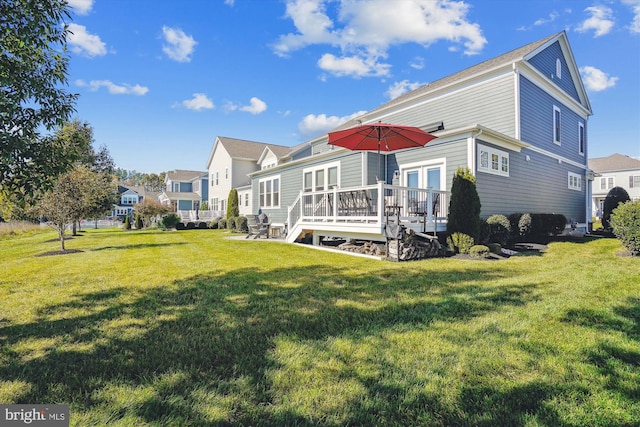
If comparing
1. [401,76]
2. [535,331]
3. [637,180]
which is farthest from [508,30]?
[637,180]

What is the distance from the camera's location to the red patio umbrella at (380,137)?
8.59 m

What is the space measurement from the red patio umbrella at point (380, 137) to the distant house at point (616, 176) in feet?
112

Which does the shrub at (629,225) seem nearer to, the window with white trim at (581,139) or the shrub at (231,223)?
the window with white trim at (581,139)

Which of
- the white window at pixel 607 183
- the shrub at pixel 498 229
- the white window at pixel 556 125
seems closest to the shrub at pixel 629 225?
the shrub at pixel 498 229

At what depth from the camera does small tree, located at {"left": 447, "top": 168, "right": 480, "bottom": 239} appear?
8531 millimetres

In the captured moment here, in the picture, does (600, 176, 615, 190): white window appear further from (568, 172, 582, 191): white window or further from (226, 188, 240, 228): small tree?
(226, 188, 240, 228): small tree

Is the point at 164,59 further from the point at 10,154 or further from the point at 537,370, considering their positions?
the point at 537,370

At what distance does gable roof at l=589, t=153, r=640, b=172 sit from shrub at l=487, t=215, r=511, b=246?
3641 centimetres

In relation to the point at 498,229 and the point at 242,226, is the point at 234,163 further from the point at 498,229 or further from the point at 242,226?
the point at 498,229

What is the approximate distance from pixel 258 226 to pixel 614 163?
4212cm

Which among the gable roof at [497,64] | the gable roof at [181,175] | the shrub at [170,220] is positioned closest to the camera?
the gable roof at [497,64]

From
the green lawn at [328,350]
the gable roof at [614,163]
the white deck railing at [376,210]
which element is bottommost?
the green lawn at [328,350]

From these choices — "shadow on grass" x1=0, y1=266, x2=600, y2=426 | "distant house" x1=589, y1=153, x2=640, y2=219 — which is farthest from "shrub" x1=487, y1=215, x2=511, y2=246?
"distant house" x1=589, y1=153, x2=640, y2=219

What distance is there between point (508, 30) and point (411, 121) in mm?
6256
